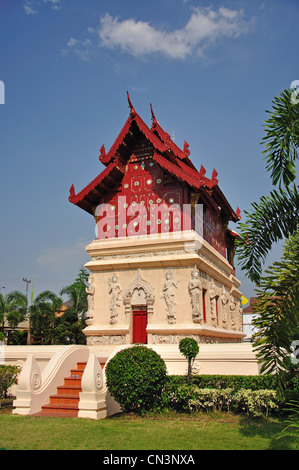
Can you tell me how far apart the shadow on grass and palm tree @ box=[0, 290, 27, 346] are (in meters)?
33.0

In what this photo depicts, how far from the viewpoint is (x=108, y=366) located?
9.12 meters

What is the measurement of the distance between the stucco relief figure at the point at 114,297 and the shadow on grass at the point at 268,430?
698 centimetres

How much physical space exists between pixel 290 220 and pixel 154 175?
8.46 meters

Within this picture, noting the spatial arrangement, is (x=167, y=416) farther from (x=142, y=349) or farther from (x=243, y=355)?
(x=243, y=355)

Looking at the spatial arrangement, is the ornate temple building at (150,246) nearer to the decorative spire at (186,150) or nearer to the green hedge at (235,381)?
the decorative spire at (186,150)

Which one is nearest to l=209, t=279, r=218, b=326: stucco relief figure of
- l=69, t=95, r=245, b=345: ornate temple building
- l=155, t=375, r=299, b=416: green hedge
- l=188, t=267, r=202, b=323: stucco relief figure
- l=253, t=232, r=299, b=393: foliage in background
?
l=69, t=95, r=245, b=345: ornate temple building

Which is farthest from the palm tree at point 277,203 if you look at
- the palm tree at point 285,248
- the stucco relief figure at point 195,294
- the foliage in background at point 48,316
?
the foliage in background at point 48,316

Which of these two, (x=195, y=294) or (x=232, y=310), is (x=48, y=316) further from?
(x=195, y=294)

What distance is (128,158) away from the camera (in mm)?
16609

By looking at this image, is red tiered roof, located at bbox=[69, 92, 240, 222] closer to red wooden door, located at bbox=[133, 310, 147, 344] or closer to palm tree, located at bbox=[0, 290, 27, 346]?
red wooden door, located at bbox=[133, 310, 147, 344]

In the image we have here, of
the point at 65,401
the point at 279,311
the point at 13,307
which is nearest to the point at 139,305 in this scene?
the point at 65,401

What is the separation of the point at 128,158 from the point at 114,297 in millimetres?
5765

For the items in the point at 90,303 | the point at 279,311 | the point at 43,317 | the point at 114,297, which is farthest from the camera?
the point at 43,317
